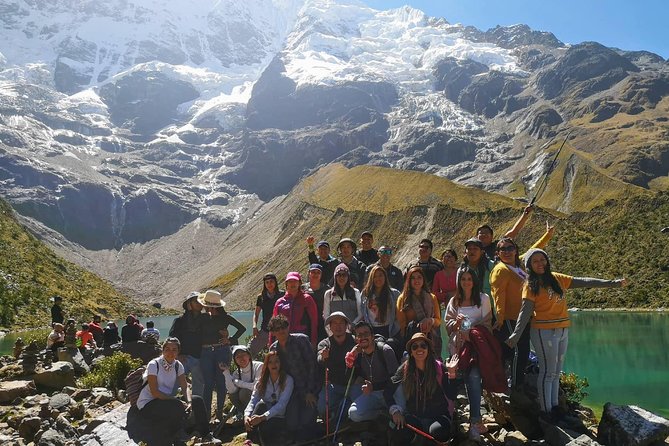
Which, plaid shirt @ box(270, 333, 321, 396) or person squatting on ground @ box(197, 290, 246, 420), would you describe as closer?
plaid shirt @ box(270, 333, 321, 396)

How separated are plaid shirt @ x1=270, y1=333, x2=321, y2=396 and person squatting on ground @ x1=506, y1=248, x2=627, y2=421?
3.21 m

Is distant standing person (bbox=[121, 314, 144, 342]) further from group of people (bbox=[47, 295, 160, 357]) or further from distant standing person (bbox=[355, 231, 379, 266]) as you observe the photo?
distant standing person (bbox=[355, 231, 379, 266])

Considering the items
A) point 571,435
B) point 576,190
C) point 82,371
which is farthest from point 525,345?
point 576,190

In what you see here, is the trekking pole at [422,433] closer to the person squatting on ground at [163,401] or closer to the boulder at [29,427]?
the person squatting on ground at [163,401]

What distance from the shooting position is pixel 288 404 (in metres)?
9.27

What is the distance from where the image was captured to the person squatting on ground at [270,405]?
8.97m

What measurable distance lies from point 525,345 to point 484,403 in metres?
2.72

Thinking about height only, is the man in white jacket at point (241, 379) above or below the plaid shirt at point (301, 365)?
below

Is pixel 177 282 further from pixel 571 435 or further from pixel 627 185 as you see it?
pixel 571 435

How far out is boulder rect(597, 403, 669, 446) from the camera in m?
7.52

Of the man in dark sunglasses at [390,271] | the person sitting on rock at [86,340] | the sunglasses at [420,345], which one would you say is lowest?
the person sitting on rock at [86,340]

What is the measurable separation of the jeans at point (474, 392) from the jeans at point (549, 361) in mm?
929

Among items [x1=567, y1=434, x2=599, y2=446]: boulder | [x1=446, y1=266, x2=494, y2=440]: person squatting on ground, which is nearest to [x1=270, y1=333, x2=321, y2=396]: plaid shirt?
[x1=446, y1=266, x2=494, y2=440]: person squatting on ground

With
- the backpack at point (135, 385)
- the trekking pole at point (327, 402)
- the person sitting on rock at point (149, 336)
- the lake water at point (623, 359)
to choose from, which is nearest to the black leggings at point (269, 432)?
the trekking pole at point (327, 402)
